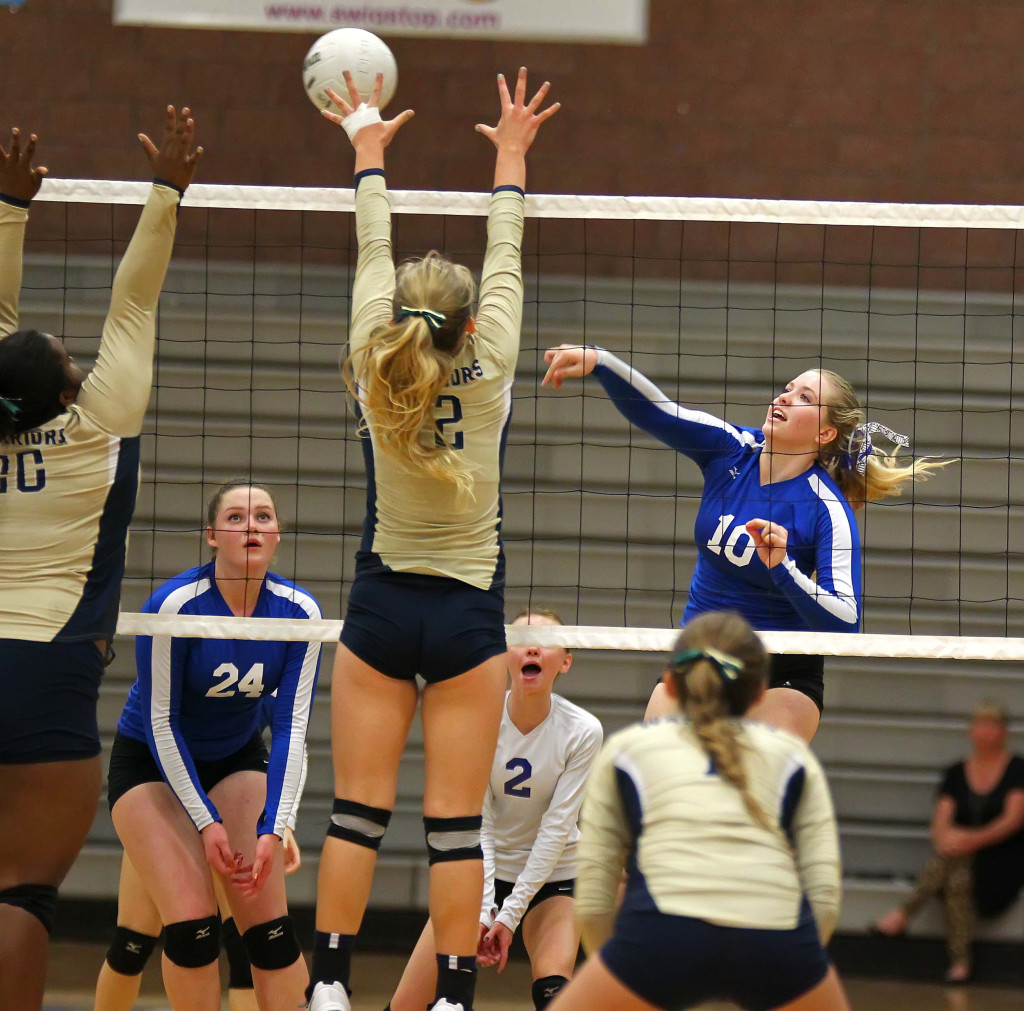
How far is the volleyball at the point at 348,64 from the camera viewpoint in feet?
14.7

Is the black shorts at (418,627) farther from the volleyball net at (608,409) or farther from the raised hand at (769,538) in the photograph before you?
the volleyball net at (608,409)

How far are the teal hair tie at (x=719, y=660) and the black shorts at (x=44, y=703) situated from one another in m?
1.35

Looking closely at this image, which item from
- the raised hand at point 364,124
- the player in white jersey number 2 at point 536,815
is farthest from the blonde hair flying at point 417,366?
the player in white jersey number 2 at point 536,815

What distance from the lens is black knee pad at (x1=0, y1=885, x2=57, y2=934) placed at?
116 inches

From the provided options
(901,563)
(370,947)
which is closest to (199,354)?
(370,947)

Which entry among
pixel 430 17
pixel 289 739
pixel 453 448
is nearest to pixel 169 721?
pixel 289 739

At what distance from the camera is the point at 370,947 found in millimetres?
6535

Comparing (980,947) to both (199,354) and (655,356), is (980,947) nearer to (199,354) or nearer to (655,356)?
(655,356)

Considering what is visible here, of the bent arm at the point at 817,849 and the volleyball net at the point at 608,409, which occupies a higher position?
the volleyball net at the point at 608,409

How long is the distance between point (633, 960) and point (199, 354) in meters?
5.21

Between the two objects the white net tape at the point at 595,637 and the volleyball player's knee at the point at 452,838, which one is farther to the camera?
the white net tape at the point at 595,637

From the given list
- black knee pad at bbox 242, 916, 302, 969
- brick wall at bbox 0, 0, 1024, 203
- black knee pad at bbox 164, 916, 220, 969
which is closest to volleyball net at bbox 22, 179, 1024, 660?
brick wall at bbox 0, 0, 1024, 203

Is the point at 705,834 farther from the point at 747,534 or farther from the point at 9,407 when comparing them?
the point at 9,407

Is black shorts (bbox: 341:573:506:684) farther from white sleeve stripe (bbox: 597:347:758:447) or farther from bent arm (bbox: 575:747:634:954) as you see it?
white sleeve stripe (bbox: 597:347:758:447)
